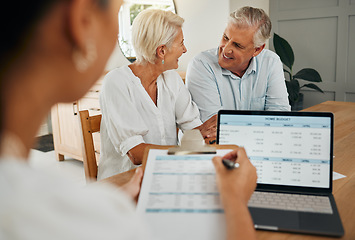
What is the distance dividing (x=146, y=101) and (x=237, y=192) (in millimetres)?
Answer: 996

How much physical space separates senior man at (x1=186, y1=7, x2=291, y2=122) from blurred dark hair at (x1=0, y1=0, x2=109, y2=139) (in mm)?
1596

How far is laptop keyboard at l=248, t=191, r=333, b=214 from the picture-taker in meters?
0.89

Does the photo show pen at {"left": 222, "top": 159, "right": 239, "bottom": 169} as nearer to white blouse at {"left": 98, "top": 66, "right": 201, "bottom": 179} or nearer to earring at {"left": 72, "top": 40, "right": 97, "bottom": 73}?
earring at {"left": 72, "top": 40, "right": 97, "bottom": 73}

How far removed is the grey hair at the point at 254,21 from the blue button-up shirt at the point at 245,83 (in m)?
0.15

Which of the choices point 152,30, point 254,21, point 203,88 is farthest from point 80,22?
point 254,21

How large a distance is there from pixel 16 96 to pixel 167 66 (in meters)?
1.37

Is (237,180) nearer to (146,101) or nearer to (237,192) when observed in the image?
(237,192)

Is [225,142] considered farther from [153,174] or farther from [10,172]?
[10,172]

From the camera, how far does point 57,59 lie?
0.39 metres

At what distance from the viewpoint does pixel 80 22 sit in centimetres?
39

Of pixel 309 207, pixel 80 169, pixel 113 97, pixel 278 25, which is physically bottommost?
pixel 80 169

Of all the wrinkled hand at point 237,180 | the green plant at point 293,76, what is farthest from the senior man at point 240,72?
the wrinkled hand at point 237,180

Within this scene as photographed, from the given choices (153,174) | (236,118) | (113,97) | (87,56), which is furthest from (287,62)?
(87,56)

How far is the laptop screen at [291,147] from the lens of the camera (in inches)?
38.0
